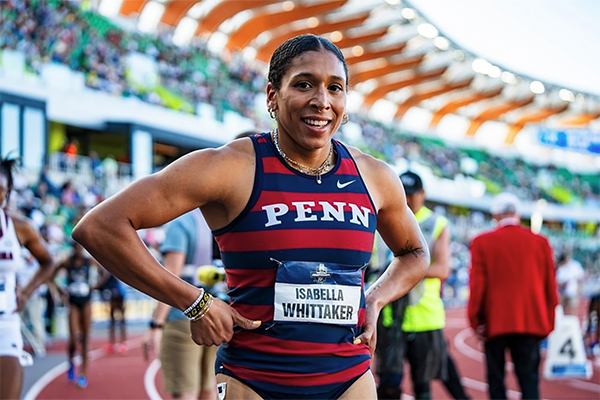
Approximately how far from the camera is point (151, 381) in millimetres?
10250

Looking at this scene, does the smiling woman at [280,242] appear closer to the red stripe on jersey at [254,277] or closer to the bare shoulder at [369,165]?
the red stripe on jersey at [254,277]

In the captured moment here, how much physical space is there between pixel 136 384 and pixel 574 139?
1194 cm

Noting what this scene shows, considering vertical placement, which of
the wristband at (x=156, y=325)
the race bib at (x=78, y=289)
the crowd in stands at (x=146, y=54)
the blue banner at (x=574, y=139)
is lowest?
the wristband at (x=156, y=325)

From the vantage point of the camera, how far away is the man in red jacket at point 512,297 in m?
6.42

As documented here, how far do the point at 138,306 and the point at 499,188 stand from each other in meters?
A: 40.8

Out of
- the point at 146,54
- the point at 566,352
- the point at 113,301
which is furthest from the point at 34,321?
the point at 146,54

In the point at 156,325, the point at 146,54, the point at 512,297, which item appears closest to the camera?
the point at 156,325

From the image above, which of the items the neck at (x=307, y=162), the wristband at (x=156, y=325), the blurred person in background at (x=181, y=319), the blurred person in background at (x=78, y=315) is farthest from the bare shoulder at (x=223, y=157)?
the blurred person in background at (x=78, y=315)

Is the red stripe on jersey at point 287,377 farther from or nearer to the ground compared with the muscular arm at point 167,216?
nearer to the ground

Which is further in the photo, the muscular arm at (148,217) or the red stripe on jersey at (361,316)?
the red stripe on jersey at (361,316)

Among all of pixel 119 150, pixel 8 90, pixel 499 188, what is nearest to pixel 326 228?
pixel 8 90

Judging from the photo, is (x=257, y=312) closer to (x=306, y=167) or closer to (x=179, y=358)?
(x=306, y=167)

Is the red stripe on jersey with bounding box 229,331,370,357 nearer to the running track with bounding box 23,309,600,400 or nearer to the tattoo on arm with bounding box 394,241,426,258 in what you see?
the tattoo on arm with bounding box 394,241,426,258

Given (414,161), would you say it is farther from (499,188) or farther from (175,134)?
(175,134)
